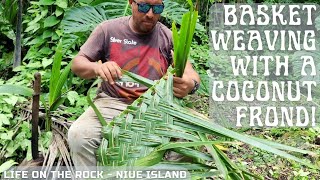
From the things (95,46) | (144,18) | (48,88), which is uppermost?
(144,18)

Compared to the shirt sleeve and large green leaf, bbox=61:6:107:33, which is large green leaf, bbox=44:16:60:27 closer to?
large green leaf, bbox=61:6:107:33

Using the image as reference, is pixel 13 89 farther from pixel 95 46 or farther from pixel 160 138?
pixel 160 138

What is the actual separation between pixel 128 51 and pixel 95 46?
0.50 feet

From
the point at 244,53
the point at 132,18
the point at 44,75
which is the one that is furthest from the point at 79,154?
the point at 244,53

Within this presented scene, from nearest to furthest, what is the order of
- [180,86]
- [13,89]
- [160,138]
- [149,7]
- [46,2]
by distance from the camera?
1. [160,138]
2. [180,86]
3. [13,89]
4. [149,7]
5. [46,2]

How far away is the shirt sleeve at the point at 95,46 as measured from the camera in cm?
221

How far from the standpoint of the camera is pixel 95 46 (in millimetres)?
2227

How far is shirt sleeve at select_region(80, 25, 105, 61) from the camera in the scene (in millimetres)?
2211

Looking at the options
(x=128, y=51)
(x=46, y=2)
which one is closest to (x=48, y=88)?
(x=46, y=2)

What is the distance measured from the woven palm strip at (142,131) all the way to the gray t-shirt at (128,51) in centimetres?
57

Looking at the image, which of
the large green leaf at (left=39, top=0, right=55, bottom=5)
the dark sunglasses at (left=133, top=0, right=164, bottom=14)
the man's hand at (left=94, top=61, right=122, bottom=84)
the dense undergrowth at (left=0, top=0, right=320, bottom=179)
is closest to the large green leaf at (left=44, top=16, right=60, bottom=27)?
the dense undergrowth at (left=0, top=0, right=320, bottom=179)

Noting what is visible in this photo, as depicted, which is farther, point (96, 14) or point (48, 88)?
point (96, 14)

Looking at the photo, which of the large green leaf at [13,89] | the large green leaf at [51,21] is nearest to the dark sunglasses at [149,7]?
the large green leaf at [13,89]

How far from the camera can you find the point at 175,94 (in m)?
1.72
